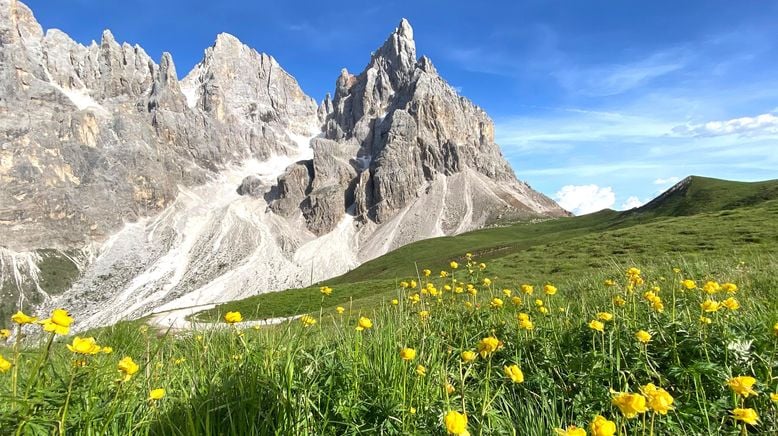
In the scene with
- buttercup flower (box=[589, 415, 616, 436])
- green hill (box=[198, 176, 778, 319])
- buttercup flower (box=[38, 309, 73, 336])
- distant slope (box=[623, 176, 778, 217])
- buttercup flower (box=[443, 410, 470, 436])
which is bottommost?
green hill (box=[198, 176, 778, 319])

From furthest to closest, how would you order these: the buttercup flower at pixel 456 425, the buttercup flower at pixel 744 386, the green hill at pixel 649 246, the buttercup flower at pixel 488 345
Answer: the green hill at pixel 649 246
the buttercup flower at pixel 488 345
the buttercup flower at pixel 744 386
the buttercup flower at pixel 456 425

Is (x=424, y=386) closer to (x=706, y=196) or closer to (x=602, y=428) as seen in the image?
(x=602, y=428)

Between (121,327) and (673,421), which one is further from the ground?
(121,327)

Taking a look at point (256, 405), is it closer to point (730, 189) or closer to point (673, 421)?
point (673, 421)

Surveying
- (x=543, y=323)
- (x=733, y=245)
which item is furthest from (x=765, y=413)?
(x=733, y=245)

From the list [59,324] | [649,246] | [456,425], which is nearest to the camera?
[456,425]

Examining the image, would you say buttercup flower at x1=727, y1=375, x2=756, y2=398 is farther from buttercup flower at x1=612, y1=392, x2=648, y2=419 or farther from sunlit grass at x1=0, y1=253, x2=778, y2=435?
buttercup flower at x1=612, y1=392, x2=648, y2=419

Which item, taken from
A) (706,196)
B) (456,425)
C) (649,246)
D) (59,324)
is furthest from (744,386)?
(706,196)

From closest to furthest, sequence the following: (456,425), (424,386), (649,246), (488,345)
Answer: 1. (456,425)
2. (488,345)
3. (424,386)
4. (649,246)

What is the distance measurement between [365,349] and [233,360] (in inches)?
63.1

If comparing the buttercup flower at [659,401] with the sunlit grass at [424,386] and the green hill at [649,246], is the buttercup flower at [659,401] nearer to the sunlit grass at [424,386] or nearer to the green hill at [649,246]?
the sunlit grass at [424,386]

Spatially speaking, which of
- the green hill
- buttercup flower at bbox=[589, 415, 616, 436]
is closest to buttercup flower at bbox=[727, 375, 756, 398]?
buttercup flower at bbox=[589, 415, 616, 436]

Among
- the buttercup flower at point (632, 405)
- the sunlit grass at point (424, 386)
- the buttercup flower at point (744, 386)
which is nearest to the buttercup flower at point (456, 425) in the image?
the sunlit grass at point (424, 386)

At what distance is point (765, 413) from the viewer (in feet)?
13.0
